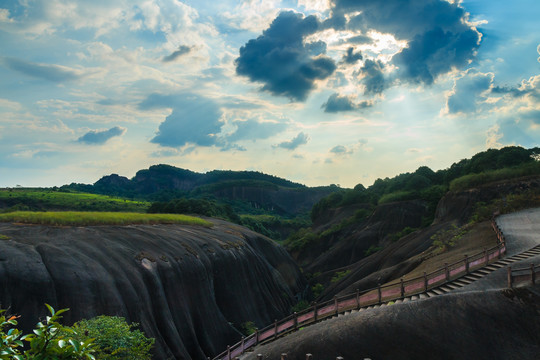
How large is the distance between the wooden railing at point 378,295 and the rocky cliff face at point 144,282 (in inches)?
150

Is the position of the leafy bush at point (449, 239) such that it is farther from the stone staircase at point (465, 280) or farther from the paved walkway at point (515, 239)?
the stone staircase at point (465, 280)

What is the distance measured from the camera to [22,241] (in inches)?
801

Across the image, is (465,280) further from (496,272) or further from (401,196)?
(401,196)

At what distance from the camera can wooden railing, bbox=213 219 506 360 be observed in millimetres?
19656

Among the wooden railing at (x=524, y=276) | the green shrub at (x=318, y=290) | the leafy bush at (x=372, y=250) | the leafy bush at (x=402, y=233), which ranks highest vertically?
the wooden railing at (x=524, y=276)

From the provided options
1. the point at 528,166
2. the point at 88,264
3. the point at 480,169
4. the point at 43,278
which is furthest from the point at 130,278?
→ the point at 480,169

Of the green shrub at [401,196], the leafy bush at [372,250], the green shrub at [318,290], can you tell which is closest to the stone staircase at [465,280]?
the green shrub at [318,290]

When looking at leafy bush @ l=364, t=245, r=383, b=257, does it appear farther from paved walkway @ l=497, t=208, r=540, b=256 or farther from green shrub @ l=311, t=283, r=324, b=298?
paved walkway @ l=497, t=208, r=540, b=256

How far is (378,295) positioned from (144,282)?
535 inches

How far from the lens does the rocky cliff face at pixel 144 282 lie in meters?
17.7

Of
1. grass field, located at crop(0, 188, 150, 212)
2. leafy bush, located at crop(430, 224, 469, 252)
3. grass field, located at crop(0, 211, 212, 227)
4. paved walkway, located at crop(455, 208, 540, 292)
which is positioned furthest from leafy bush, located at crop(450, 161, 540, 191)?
grass field, located at crop(0, 188, 150, 212)

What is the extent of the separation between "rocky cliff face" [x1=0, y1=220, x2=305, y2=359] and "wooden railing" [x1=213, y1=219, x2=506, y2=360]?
3.81 metres

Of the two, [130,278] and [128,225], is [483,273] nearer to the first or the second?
[130,278]

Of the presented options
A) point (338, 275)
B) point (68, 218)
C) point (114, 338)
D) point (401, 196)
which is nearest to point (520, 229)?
point (338, 275)
